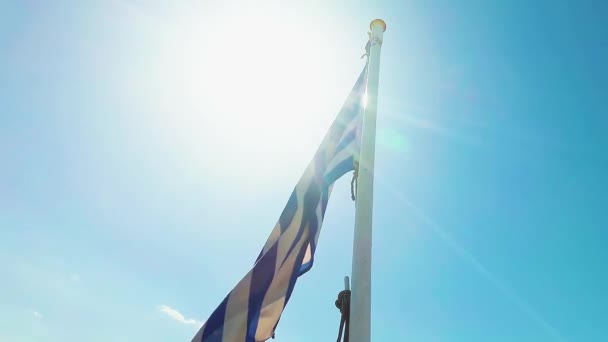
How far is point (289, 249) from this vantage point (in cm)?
564

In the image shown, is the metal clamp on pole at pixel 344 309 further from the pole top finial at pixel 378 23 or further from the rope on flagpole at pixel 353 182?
the pole top finial at pixel 378 23

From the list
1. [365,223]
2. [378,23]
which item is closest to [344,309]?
[365,223]

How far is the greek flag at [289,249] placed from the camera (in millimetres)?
5145

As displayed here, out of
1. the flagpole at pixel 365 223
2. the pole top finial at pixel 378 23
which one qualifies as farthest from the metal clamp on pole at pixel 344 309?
the pole top finial at pixel 378 23

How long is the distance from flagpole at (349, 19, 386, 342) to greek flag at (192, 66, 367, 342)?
1.56ft

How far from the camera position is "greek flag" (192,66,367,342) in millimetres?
5145

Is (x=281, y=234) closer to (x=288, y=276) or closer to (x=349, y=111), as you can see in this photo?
(x=288, y=276)

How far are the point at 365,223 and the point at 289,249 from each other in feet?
3.95

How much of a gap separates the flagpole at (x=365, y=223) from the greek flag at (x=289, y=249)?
475 mm

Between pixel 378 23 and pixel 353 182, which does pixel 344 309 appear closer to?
pixel 353 182

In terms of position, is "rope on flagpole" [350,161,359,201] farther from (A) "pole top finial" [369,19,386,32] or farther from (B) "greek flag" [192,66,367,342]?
(A) "pole top finial" [369,19,386,32]

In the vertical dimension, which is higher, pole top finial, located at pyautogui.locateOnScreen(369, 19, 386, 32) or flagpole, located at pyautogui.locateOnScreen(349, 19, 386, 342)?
pole top finial, located at pyautogui.locateOnScreen(369, 19, 386, 32)

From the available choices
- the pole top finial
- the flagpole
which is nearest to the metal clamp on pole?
the flagpole

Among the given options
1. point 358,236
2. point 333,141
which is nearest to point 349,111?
point 333,141
